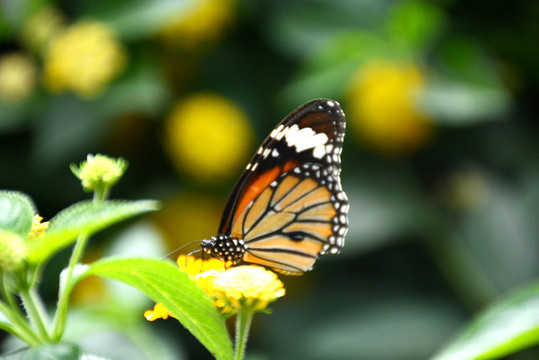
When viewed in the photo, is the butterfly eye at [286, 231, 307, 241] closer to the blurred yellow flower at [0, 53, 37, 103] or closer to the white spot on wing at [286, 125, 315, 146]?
the white spot on wing at [286, 125, 315, 146]

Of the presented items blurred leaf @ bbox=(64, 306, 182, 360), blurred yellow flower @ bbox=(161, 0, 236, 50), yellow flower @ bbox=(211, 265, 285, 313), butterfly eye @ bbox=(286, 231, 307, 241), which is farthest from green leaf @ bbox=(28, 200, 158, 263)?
blurred yellow flower @ bbox=(161, 0, 236, 50)

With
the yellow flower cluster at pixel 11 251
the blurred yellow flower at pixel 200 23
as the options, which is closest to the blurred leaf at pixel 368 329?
the blurred yellow flower at pixel 200 23

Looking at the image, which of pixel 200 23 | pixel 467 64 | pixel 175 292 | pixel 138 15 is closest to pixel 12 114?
pixel 138 15

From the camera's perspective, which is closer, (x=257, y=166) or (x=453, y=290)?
(x=257, y=166)

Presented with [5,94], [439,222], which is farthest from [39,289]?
[439,222]

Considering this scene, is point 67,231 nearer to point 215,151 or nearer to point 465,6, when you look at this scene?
point 215,151

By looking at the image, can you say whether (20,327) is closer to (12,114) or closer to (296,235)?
(296,235)
